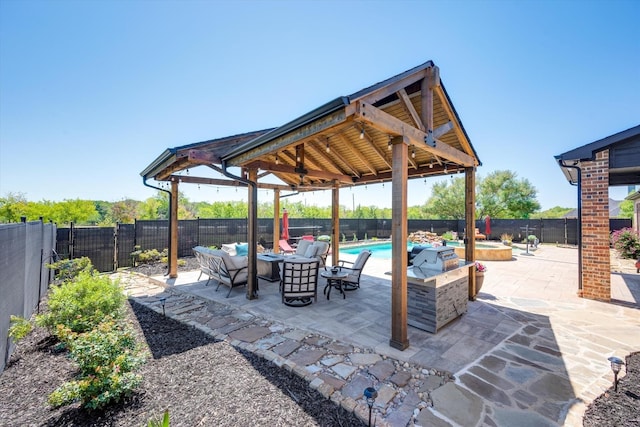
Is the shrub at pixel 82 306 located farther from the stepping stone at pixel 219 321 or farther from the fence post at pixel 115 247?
the fence post at pixel 115 247

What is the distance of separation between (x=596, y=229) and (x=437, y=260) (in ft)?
12.5

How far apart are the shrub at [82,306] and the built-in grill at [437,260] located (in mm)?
4574

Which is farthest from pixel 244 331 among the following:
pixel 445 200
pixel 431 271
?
pixel 445 200

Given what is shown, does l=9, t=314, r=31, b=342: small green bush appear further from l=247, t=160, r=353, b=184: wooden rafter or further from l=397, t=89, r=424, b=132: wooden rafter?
l=397, t=89, r=424, b=132: wooden rafter

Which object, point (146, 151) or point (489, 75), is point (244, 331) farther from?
point (146, 151)

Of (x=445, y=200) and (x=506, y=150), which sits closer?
(x=506, y=150)

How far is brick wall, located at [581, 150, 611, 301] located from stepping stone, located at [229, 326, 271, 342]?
6.43 metres

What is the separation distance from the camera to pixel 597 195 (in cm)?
502

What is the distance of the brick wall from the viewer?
4.96 m

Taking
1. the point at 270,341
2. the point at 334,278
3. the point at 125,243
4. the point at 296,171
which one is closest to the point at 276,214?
the point at 296,171

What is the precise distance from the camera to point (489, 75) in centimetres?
854

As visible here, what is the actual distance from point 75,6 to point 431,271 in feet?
30.1

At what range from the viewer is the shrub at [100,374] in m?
2.05

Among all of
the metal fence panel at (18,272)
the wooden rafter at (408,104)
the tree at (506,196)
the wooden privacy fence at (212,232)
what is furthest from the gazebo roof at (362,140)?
the tree at (506,196)
